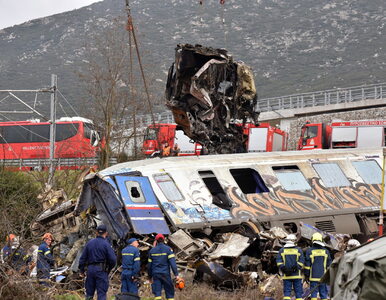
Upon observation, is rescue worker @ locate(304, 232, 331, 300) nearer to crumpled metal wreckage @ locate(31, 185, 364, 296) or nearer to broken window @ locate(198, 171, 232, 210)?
crumpled metal wreckage @ locate(31, 185, 364, 296)

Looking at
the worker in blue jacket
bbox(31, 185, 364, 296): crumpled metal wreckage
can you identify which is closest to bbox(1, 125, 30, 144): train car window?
bbox(31, 185, 364, 296): crumpled metal wreckage

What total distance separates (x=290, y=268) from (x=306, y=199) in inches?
243

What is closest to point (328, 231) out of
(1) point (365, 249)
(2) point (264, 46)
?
(1) point (365, 249)

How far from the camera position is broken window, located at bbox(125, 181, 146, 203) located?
63.6ft

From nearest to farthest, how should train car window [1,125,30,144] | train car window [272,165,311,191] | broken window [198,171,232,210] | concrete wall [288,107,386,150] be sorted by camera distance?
broken window [198,171,232,210]
train car window [272,165,311,191]
concrete wall [288,107,386,150]
train car window [1,125,30,144]

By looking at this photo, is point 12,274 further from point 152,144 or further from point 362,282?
point 152,144

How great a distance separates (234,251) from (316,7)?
127 metres

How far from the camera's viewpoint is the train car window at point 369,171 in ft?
75.8

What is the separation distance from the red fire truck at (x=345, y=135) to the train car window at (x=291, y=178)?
1835 cm

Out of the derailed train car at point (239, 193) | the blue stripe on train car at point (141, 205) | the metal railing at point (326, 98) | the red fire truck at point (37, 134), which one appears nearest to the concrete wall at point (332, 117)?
the metal railing at point (326, 98)

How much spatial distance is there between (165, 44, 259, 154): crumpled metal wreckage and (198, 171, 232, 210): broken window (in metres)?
2.57

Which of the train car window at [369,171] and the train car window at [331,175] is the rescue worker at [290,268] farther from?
the train car window at [369,171]

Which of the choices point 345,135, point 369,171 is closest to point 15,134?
point 345,135

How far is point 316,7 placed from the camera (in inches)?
5522
